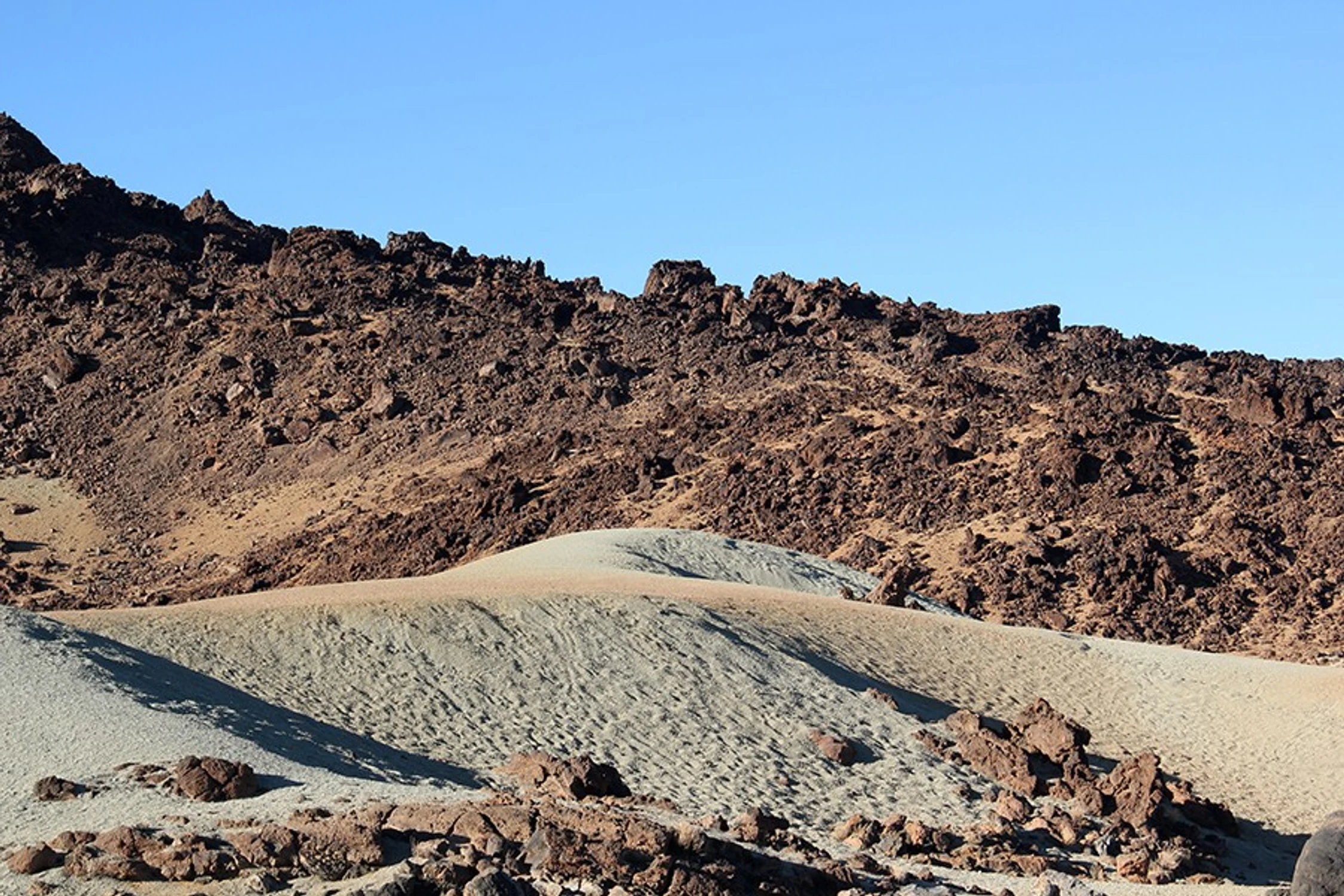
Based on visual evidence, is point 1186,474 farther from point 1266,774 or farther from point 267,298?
point 267,298

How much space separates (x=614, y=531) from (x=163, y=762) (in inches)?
953

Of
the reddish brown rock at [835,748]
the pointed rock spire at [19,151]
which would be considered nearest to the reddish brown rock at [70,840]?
the reddish brown rock at [835,748]

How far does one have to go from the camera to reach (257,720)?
1981cm

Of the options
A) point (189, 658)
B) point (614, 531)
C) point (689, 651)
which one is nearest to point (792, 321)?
point (614, 531)

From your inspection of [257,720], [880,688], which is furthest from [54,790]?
[880,688]

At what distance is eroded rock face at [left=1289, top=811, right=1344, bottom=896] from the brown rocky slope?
2588 cm

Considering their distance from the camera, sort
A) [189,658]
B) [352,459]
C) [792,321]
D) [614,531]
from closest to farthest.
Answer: [189,658]
[614,531]
[352,459]
[792,321]

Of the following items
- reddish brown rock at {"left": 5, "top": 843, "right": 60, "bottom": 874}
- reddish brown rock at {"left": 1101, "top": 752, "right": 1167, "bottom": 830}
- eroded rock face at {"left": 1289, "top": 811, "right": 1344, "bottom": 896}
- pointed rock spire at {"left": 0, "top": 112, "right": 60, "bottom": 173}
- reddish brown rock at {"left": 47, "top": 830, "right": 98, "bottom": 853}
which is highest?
pointed rock spire at {"left": 0, "top": 112, "right": 60, "bottom": 173}

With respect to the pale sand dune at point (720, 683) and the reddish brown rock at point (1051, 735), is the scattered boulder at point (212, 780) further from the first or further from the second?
the reddish brown rock at point (1051, 735)

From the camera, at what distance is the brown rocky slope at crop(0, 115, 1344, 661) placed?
4372cm

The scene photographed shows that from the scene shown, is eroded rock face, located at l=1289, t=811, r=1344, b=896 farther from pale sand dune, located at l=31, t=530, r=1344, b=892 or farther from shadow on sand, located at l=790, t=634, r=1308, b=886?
pale sand dune, located at l=31, t=530, r=1344, b=892

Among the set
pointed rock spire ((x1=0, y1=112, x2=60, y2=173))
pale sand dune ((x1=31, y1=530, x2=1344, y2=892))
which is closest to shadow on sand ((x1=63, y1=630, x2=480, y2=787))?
pale sand dune ((x1=31, y1=530, x2=1344, y2=892))

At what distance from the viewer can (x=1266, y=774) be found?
88.4ft

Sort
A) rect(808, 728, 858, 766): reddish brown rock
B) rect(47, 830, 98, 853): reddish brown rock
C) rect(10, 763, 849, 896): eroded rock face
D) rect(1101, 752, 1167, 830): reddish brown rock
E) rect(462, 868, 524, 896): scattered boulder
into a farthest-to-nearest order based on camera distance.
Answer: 1. rect(808, 728, 858, 766): reddish brown rock
2. rect(1101, 752, 1167, 830): reddish brown rock
3. rect(47, 830, 98, 853): reddish brown rock
4. rect(10, 763, 849, 896): eroded rock face
5. rect(462, 868, 524, 896): scattered boulder
